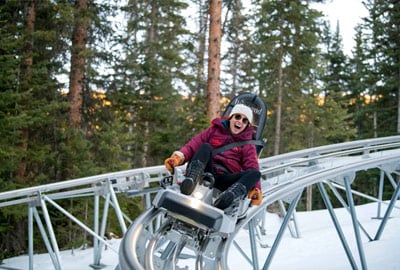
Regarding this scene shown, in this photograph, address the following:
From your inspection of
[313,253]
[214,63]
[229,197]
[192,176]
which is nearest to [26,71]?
[214,63]

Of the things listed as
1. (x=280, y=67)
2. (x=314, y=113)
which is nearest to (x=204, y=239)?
(x=280, y=67)

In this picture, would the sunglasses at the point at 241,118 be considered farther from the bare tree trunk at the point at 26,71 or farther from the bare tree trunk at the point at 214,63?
the bare tree trunk at the point at 26,71

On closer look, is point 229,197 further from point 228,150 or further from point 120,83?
point 120,83

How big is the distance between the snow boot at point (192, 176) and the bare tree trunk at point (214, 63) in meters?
6.82

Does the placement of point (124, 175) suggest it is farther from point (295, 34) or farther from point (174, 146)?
point (295, 34)

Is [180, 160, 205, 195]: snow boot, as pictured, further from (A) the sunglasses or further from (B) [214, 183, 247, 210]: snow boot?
(A) the sunglasses

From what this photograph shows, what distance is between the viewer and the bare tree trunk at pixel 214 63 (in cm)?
1080

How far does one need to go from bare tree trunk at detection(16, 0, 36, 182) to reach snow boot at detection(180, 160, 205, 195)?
293 inches

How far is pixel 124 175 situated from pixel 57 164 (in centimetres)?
504

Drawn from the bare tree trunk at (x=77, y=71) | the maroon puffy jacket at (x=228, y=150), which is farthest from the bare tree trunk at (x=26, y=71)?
the maroon puffy jacket at (x=228, y=150)

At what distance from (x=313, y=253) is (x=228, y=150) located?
3.92 metres

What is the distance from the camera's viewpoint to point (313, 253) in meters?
7.54

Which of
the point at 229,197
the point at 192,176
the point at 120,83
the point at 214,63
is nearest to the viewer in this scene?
the point at 229,197

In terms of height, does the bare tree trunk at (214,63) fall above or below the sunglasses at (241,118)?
above
